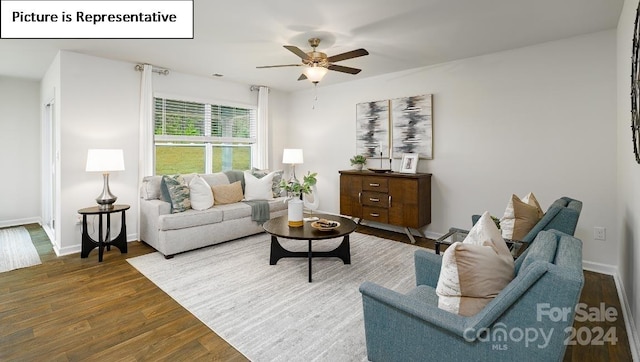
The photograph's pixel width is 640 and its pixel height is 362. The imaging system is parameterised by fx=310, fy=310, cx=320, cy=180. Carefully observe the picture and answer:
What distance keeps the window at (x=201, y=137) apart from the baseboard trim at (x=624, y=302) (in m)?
5.31

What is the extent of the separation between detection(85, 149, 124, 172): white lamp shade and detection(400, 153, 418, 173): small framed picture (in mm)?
3835

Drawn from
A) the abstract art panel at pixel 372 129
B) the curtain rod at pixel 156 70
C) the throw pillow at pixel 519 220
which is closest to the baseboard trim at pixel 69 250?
the curtain rod at pixel 156 70

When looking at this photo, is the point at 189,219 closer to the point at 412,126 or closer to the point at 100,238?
the point at 100,238

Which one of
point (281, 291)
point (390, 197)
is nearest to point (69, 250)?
point (281, 291)

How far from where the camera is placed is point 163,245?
3.70 m

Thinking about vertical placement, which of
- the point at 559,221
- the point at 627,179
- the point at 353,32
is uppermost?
the point at 353,32

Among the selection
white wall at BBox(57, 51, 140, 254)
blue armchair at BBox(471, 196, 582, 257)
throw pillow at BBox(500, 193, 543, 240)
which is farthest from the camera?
white wall at BBox(57, 51, 140, 254)

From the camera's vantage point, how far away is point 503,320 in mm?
1228

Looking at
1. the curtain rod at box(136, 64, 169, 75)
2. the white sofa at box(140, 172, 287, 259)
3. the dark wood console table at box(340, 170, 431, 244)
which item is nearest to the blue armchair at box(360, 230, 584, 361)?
the dark wood console table at box(340, 170, 431, 244)

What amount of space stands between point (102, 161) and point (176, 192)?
2.90 feet

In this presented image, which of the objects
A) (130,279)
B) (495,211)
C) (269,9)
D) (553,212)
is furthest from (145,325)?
(495,211)

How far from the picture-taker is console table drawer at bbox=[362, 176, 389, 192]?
4576 mm

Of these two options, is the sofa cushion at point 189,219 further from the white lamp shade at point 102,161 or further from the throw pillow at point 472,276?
the throw pillow at point 472,276

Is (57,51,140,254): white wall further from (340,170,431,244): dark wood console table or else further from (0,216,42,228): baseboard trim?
(340,170,431,244): dark wood console table
